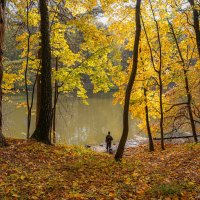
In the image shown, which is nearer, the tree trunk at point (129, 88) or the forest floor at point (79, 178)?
the forest floor at point (79, 178)

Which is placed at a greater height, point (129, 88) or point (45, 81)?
point (45, 81)

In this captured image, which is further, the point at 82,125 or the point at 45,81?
the point at 82,125

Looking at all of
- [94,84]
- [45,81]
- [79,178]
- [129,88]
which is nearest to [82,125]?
[94,84]

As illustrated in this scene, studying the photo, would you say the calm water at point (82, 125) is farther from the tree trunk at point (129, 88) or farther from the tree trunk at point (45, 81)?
the tree trunk at point (129, 88)

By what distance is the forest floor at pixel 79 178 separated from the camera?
6.29 meters

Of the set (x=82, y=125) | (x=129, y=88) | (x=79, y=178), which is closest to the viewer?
(x=79, y=178)

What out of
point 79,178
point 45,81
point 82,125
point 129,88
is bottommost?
point 82,125

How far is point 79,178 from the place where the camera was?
310 inches

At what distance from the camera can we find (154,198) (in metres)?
6.18

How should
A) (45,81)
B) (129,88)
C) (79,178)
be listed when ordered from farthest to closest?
(45,81) < (129,88) < (79,178)

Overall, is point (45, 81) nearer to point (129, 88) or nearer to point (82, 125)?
point (129, 88)

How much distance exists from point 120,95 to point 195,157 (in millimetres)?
9525

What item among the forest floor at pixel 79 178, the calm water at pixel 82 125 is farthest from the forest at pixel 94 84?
the calm water at pixel 82 125

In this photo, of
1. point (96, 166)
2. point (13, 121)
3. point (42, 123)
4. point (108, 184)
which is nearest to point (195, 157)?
point (96, 166)
